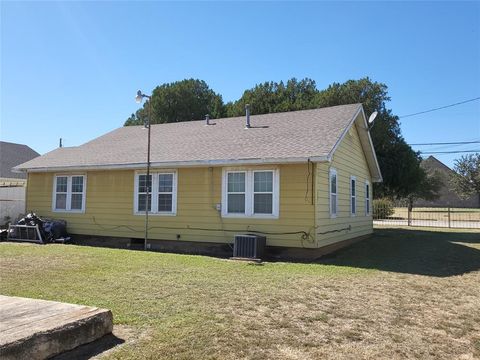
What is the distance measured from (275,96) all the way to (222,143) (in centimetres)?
1961

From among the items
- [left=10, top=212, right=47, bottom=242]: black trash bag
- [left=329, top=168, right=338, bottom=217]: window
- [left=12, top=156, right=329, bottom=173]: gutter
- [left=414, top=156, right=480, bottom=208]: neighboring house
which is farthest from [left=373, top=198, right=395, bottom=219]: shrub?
[left=414, top=156, right=480, bottom=208]: neighboring house

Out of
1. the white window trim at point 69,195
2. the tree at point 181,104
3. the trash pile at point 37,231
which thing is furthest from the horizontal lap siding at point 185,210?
the tree at point 181,104

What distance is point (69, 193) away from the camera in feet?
52.3

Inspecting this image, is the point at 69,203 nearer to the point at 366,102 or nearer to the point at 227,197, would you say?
the point at 227,197

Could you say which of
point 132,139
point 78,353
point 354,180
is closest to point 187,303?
point 78,353

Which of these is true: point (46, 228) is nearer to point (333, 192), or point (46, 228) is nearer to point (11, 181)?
point (333, 192)

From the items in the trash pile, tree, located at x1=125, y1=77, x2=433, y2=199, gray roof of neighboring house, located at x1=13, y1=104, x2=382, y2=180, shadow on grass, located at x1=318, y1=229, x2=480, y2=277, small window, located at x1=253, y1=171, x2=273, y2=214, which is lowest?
shadow on grass, located at x1=318, y1=229, x2=480, y2=277

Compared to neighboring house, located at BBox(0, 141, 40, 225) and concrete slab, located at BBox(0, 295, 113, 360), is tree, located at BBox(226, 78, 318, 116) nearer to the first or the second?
neighboring house, located at BBox(0, 141, 40, 225)

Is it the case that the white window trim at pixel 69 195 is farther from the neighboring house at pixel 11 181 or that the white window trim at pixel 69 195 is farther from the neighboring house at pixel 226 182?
the neighboring house at pixel 11 181

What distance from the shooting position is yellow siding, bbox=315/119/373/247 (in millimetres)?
11961

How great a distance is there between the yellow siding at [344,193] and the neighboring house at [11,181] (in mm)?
13837

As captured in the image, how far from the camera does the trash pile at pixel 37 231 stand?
14844mm

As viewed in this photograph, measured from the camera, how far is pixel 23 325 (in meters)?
4.28

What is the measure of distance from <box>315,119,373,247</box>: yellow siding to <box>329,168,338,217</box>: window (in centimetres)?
20
